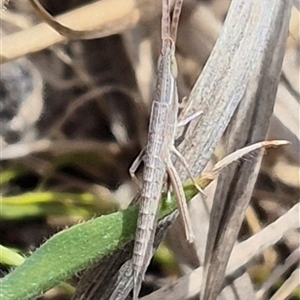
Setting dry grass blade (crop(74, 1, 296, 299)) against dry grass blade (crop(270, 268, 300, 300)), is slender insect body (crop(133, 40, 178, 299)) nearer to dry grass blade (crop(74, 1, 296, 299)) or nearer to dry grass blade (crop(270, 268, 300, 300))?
dry grass blade (crop(74, 1, 296, 299))

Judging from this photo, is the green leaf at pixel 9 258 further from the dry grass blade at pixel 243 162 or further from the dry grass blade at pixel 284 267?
the dry grass blade at pixel 284 267

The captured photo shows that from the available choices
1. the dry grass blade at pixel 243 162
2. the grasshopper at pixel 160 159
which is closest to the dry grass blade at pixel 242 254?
the dry grass blade at pixel 243 162

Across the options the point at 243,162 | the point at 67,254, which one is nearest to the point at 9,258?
the point at 67,254

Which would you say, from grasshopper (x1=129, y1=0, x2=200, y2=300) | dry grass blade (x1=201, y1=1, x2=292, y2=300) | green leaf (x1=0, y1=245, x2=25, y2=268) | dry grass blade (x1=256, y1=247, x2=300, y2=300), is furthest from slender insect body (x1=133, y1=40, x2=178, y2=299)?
dry grass blade (x1=256, y1=247, x2=300, y2=300)

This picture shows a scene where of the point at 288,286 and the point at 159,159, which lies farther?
the point at 288,286

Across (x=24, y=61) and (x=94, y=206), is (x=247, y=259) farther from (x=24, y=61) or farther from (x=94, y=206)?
(x=24, y=61)

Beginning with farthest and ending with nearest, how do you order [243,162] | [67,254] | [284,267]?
[284,267], [243,162], [67,254]

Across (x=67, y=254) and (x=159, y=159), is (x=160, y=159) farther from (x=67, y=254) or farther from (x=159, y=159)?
(x=67, y=254)
